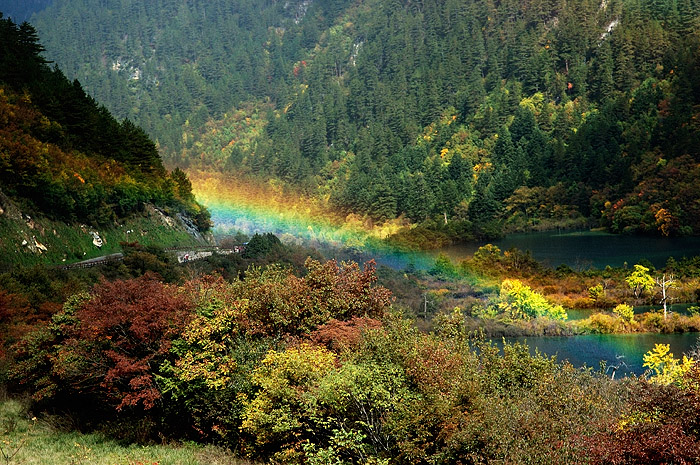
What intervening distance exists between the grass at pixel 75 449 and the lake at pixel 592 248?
286 ft

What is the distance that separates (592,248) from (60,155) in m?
92.5

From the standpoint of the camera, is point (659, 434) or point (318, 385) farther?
point (318, 385)

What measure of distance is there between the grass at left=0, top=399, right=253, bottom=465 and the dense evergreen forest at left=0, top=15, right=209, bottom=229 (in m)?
35.1

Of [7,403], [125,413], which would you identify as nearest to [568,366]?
[125,413]

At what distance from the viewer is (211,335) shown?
28.2m

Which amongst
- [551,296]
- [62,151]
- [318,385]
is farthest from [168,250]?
[318,385]

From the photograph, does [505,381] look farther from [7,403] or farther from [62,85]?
[62,85]

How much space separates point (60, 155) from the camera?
65000 millimetres

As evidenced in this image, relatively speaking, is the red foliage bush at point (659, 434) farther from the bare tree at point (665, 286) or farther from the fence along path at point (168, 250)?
the bare tree at point (665, 286)

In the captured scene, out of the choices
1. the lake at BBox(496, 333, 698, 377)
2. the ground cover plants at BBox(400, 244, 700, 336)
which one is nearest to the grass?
the lake at BBox(496, 333, 698, 377)

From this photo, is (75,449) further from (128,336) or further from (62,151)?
(62,151)

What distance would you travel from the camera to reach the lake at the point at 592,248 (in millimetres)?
109300

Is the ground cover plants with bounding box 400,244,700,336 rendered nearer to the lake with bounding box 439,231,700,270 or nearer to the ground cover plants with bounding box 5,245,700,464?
the lake with bounding box 439,231,700,270

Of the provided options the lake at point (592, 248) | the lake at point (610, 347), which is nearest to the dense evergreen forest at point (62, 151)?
the lake at point (610, 347)
